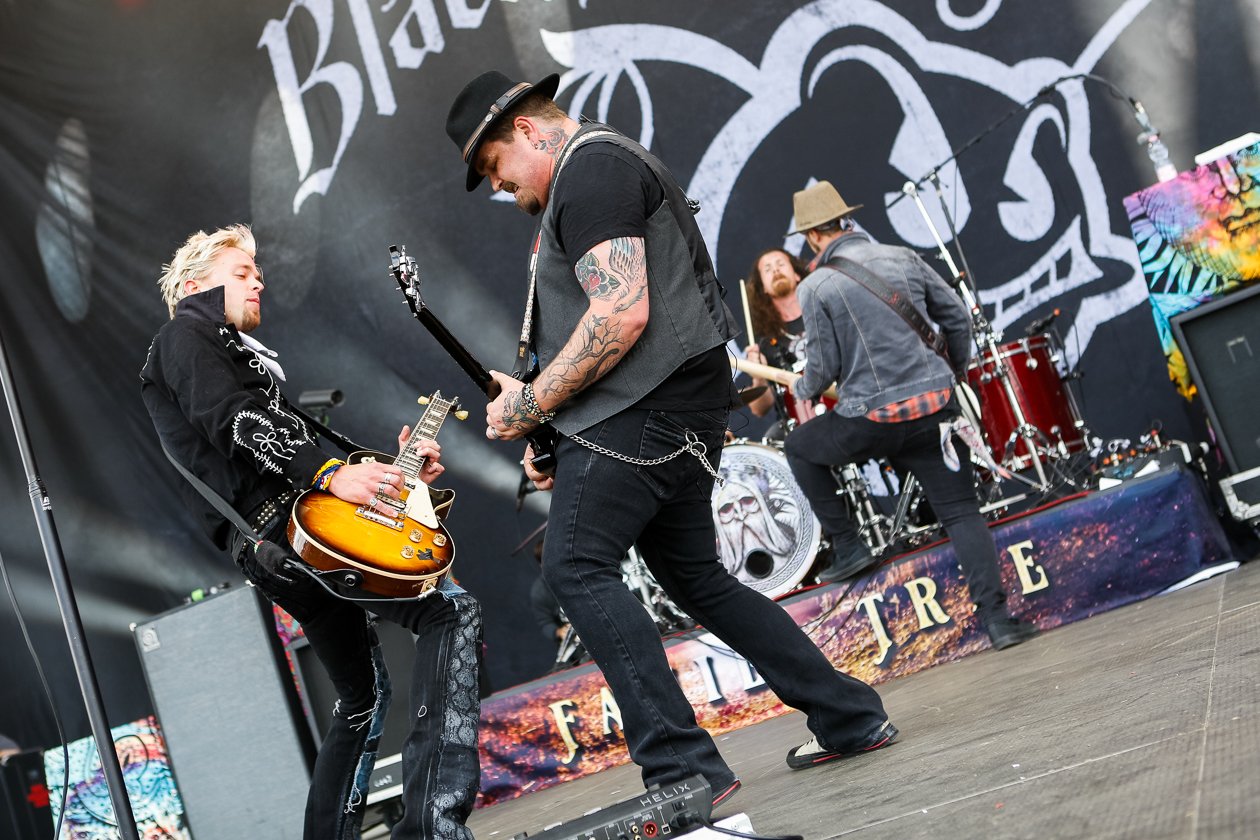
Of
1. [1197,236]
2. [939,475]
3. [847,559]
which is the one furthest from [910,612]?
[1197,236]

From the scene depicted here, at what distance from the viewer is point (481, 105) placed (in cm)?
288

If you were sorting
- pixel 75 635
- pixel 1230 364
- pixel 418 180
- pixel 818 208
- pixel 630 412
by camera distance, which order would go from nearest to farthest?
pixel 630 412
pixel 75 635
pixel 1230 364
pixel 818 208
pixel 418 180

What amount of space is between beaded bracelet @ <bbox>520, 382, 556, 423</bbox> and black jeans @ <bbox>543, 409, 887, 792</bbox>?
74 mm

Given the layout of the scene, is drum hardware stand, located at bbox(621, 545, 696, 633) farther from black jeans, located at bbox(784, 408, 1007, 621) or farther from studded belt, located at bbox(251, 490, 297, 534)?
studded belt, located at bbox(251, 490, 297, 534)

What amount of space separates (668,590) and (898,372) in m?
2.09

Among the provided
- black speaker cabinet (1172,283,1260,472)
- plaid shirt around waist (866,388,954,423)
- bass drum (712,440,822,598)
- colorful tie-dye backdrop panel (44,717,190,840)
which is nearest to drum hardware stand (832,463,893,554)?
bass drum (712,440,822,598)

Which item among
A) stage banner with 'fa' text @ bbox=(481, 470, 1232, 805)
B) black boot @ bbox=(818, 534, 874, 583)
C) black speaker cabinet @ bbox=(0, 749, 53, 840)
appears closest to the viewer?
stage banner with 'fa' text @ bbox=(481, 470, 1232, 805)

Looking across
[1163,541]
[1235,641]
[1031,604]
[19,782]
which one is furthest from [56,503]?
[1235,641]

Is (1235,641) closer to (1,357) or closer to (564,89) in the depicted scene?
(1,357)

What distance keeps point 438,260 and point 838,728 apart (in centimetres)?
480

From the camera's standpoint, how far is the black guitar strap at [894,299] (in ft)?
15.9

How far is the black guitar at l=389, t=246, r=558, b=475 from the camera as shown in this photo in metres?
2.92

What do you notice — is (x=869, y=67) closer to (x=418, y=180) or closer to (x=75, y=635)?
(x=418, y=180)

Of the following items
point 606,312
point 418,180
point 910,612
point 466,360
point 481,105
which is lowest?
point 910,612
